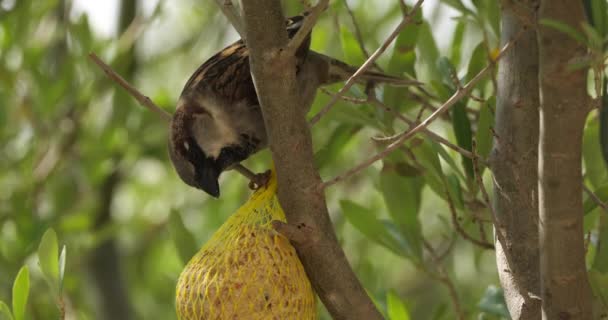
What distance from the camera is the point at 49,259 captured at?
1480 millimetres

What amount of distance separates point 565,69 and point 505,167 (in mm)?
384

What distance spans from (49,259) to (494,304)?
75 centimetres

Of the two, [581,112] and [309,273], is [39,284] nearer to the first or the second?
[309,273]

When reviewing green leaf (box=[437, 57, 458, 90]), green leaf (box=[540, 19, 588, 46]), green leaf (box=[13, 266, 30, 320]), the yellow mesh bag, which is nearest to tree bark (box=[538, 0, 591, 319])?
green leaf (box=[540, 19, 588, 46])

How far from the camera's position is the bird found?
6.90ft

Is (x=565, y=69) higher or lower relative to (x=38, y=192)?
lower

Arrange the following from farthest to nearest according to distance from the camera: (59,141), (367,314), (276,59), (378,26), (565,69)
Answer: (59,141) → (378,26) → (367,314) → (276,59) → (565,69)

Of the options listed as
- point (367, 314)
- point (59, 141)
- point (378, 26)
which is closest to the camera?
point (367, 314)

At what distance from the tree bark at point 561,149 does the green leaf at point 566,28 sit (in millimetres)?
12

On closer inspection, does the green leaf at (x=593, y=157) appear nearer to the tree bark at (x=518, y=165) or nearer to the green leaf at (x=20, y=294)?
the tree bark at (x=518, y=165)

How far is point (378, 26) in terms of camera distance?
2768 mm

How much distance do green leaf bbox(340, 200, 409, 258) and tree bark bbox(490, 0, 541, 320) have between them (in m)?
0.33

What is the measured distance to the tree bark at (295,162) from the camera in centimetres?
131

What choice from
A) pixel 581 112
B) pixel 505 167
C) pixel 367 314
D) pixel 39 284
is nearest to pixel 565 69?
pixel 581 112
